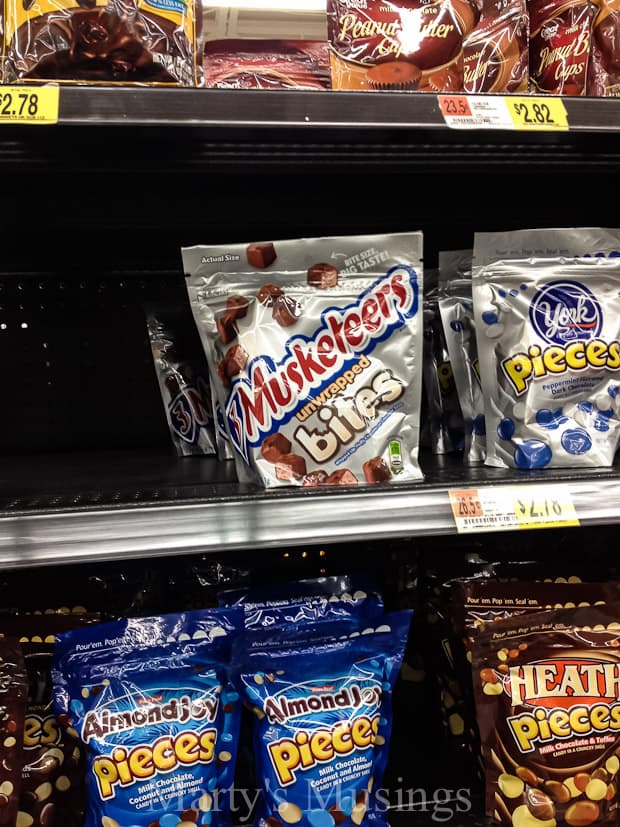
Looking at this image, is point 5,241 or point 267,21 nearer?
point 267,21

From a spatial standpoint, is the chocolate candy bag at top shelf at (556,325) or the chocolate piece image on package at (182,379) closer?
the chocolate candy bag at top shelf at (556,325)

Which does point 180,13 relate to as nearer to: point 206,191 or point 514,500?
point 206,191

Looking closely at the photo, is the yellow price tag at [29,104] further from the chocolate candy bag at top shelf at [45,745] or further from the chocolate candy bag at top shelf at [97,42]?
the chocolate candy bag at top shelf at [45,745]

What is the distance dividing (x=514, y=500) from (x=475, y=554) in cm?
38

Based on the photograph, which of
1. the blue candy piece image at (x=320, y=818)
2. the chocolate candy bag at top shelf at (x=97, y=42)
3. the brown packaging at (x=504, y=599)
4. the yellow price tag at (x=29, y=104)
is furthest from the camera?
the brown packaging at (x=504, y=599)

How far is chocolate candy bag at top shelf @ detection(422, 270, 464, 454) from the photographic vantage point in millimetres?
1232

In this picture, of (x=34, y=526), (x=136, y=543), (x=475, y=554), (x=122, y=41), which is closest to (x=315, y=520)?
(x=136, y=543)

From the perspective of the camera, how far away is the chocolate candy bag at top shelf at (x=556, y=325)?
1.03 m

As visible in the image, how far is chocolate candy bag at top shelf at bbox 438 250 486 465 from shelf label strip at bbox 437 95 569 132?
33 centimetres

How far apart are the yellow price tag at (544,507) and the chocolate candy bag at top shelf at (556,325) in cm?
15

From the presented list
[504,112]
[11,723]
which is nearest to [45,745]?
[11,723]

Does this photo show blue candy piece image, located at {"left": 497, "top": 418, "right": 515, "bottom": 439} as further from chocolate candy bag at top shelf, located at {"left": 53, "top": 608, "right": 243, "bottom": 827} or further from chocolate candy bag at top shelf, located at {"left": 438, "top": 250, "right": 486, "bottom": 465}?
chocolate candy bag at top shelf, located at {"left": 53, "top": 608, "right": 243, "bottom": 827}

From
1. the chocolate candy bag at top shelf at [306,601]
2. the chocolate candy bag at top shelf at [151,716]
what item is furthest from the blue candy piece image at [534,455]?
the chocolate candy bag at top shelf at [151,716]

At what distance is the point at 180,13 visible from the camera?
0.90 m
